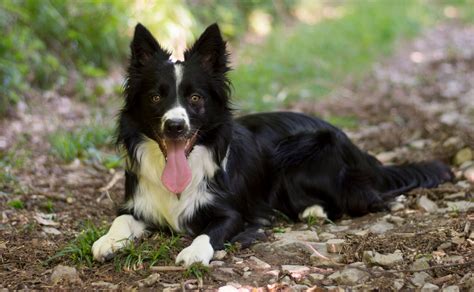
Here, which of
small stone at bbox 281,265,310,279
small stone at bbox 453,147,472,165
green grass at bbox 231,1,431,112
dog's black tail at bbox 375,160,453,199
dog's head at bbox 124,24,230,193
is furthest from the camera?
green grass at bbox 231,1,431,112

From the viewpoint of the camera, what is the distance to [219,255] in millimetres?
4258

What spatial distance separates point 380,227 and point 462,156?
6.22ft

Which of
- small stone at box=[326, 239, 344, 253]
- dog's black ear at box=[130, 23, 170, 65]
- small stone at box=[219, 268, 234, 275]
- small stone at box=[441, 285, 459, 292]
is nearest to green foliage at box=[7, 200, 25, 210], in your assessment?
dog's black ear at box=[130, 23, 170, 65]

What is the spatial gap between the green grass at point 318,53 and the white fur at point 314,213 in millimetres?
3882

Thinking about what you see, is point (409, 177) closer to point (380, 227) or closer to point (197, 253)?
point (380, 227)

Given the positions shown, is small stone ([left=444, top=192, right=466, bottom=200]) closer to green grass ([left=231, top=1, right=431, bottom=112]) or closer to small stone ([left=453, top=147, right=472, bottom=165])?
small stone ([left=453, top=147, right=472, bottom=165])

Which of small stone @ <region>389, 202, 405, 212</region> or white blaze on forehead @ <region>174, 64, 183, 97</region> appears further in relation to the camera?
small stone @ <region>389, 202, 405, 212</region>

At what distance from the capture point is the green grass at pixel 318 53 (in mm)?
10234

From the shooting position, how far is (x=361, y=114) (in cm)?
880

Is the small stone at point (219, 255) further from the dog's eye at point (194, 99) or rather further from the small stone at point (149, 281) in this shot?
the dog's eye at point (194, 99)

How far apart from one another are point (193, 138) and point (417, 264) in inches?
69.7

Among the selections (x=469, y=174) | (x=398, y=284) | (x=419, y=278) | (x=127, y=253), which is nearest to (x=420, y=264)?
(x=419, y=278)

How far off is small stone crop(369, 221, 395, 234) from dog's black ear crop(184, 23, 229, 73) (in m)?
1.67

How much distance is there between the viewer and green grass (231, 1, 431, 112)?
10.2 meters
